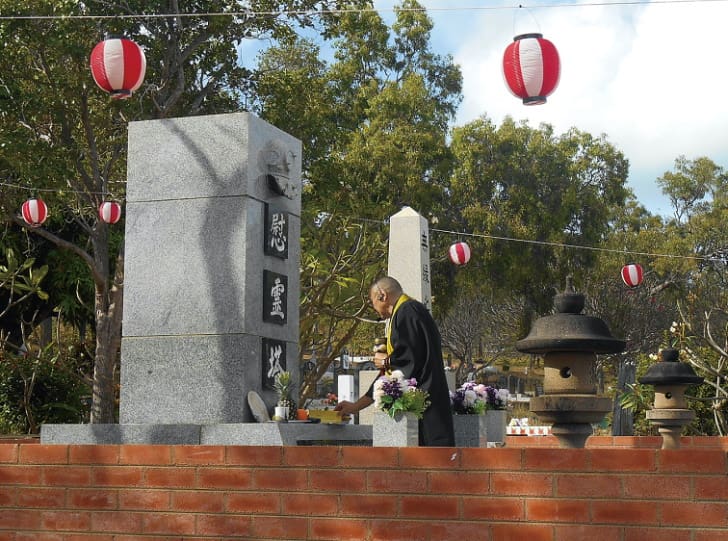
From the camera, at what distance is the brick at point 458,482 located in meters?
4.65

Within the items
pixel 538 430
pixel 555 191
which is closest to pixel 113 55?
pixel 538 430

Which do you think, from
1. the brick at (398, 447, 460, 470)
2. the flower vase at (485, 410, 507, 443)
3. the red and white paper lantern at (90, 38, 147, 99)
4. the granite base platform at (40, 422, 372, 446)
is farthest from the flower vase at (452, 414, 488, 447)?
the brick at (398, 447, 460, 470)

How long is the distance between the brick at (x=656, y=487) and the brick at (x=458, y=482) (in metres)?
0.64

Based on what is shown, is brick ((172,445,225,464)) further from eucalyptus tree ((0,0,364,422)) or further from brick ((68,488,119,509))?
eucalyptus tree ((0,0,364,422))

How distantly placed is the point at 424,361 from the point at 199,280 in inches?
83.9

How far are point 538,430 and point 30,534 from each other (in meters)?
15.6

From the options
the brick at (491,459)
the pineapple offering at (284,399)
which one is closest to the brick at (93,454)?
the brick at (491,459)

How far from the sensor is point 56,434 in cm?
816

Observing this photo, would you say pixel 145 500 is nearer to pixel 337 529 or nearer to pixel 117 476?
pixel 117 476

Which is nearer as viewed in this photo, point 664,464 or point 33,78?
point 664,464

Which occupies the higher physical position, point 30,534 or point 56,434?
point 56,434

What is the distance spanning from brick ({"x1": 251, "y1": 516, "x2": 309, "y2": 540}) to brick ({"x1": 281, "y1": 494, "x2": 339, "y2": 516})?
43 millimetres

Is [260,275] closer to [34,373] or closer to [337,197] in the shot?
[34,373]

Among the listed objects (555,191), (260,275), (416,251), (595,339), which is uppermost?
(555,191)
